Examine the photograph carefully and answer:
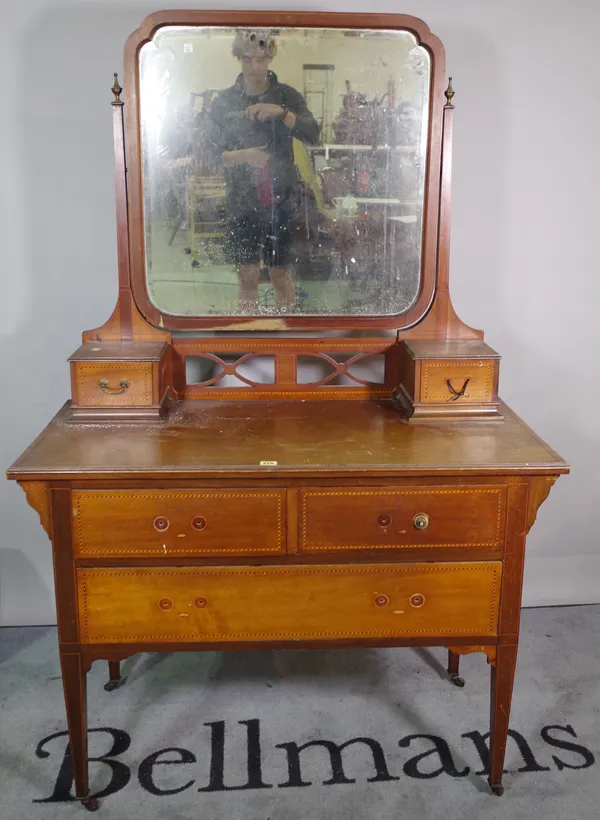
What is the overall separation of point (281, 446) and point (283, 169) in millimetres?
883

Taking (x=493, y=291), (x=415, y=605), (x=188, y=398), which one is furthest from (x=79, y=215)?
(x=415, y=605)

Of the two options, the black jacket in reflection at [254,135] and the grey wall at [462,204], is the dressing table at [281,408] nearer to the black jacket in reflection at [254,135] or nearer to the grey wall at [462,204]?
the black jacket in reflection at [254,135]

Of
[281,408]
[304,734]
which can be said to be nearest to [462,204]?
[281,408]

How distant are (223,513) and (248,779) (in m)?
0.84

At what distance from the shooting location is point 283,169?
2.43m

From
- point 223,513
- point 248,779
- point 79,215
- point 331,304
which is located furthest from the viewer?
point 79,215

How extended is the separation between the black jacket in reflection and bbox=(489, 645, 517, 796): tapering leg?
4.89 feet

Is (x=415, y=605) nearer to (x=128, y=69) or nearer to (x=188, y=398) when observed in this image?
(x=188, y=398)

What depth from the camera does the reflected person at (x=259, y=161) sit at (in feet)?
7.80

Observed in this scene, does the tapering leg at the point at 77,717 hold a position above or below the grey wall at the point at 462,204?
below

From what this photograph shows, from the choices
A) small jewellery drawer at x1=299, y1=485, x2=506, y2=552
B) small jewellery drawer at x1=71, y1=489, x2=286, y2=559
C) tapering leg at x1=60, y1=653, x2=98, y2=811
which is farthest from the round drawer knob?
tapering leg at x1=60, y1=653, x2=98, y2=811

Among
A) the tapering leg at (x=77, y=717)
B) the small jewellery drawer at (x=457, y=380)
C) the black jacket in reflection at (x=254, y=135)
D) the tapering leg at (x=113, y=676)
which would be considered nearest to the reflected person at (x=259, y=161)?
the black jacket in reflection at (x=254, y=135)

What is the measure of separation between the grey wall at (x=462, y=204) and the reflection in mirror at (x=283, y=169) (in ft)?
1.09

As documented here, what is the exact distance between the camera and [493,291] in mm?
2889
